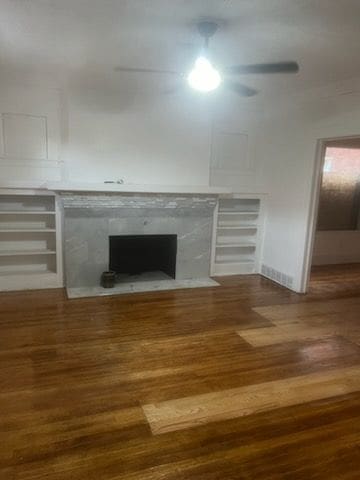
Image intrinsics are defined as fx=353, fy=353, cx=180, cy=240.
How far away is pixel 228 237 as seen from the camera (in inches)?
223

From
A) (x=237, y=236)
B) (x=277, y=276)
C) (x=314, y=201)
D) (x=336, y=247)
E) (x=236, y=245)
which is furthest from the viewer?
(x=336, y=247)

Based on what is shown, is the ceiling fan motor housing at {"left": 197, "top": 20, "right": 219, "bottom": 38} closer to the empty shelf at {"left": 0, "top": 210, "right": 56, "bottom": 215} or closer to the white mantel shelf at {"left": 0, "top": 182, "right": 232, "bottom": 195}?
the white mantel shelf at {"left": 0, "top": 182, "right": 232, "bottom": 195}

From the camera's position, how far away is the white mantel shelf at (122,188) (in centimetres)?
416

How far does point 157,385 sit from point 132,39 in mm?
2673

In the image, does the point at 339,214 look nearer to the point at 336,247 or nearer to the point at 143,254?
the point at 336,247

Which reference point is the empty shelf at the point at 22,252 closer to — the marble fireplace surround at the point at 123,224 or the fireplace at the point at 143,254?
the marble fireplace surround at the point at 123,224

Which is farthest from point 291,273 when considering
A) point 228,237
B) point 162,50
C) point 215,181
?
point 162,50

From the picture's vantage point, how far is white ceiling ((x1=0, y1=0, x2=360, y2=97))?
222cm

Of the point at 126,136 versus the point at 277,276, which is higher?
the point at 126,136

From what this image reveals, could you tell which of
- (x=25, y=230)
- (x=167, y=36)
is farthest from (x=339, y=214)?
(x=25, y=230)

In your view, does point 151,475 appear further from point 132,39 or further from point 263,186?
point 263,186

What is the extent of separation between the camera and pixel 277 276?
5.22 metres

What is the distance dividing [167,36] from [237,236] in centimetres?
352

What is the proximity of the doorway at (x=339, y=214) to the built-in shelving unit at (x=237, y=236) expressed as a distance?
1.34m
